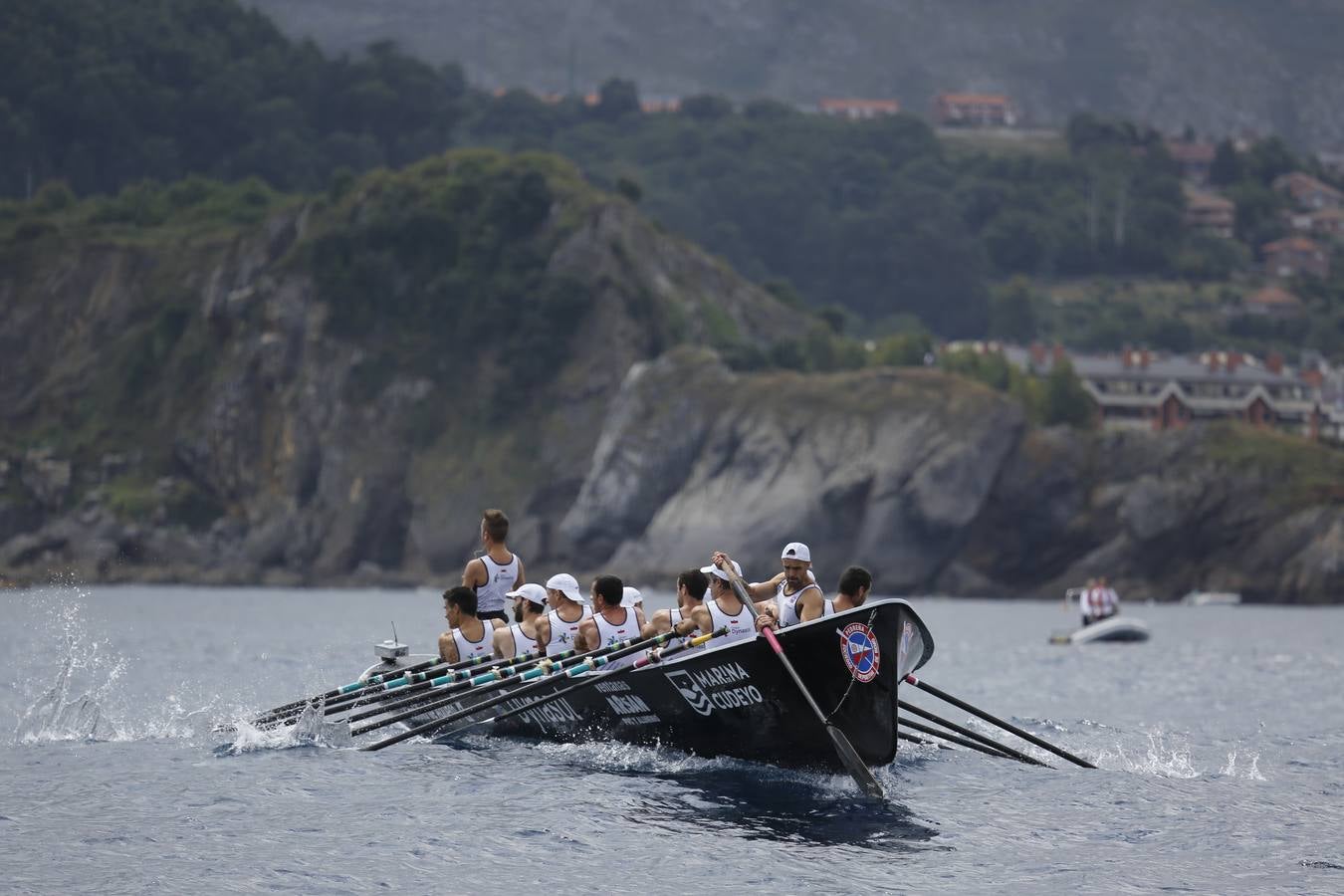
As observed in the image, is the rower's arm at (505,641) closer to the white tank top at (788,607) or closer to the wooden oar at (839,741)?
the white tank top at (788,607)

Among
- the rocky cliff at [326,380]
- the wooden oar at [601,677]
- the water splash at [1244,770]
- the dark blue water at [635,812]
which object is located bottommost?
the dark blue water at [635,812]

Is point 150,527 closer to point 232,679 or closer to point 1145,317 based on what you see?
point 232,679

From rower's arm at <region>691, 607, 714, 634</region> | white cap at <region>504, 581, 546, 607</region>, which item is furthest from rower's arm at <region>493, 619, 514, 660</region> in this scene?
rower's arm at <region>691, 607, 714, 634</region>

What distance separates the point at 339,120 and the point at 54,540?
63.6m

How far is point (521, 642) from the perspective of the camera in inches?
1007

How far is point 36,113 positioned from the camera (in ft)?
529

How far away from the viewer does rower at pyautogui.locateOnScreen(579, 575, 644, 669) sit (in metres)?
24.7

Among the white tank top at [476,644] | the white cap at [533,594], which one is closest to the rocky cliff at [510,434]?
the white tank top at [476,644]

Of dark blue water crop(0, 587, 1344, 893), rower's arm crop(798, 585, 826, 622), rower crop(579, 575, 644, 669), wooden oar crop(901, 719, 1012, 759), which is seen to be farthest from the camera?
rower crop(579, 575, 644, 669)

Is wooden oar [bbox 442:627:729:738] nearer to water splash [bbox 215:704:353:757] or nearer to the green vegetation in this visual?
water splash [bbox 215:704:353:757]

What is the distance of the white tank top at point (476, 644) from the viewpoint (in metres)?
26.3

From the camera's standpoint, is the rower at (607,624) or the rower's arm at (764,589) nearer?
the rower at (607,624)

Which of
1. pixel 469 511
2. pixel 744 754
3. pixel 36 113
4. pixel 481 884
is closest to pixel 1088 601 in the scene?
pixel 744 754

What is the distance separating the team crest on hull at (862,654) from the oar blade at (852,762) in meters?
0.61
